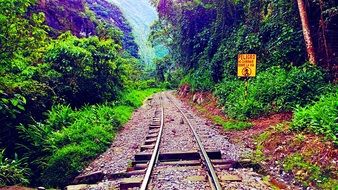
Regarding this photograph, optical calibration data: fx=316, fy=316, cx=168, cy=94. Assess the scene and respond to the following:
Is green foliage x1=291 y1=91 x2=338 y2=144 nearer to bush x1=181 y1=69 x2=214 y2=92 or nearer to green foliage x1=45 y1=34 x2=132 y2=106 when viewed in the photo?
green foliage x1=45 y1=34 x2=132 y2=106

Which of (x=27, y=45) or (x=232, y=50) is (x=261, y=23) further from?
(x=27, y=45)

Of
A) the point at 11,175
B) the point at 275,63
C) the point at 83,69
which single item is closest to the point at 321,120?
the point at 275,63

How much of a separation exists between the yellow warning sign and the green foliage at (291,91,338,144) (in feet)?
14.1

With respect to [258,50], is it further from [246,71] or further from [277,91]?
[277,91]

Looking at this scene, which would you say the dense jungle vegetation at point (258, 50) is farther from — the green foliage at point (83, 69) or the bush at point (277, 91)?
the green foliage at point (83, 69)

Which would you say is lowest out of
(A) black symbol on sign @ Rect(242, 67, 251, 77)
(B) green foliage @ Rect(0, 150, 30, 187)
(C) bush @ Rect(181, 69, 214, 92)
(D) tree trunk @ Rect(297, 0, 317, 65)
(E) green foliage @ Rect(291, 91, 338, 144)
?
(B) green foliage @ Rect(0, 150, 30, 187)

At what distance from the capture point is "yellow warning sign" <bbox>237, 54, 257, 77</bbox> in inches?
516

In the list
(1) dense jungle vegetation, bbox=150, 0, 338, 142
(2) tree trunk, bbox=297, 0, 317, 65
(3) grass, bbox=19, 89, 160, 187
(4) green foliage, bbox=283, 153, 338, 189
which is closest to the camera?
(4) green foliage, bbox=283, 153, 338, 189

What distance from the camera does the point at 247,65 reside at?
13.2m

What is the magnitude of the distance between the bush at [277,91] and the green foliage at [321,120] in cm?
191

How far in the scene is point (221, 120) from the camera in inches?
541

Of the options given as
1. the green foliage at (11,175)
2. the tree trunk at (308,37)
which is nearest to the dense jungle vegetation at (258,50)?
the tree trunk at (308,37)

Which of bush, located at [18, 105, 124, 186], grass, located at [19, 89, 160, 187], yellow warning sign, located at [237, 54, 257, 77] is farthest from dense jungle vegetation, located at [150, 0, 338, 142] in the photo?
bush, located at [18, 105, 124, 186]

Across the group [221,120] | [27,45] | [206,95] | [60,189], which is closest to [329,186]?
[60,189]
